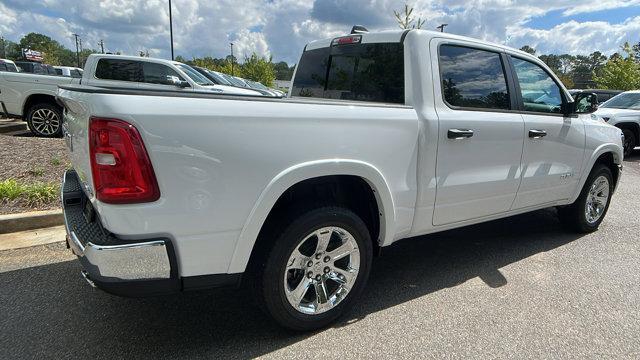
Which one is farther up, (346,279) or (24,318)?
(346,279)

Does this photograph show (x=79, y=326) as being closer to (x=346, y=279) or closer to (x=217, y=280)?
(x=217, y=280)

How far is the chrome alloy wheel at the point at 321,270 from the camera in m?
2.72

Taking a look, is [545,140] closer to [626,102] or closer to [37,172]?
[37,172]

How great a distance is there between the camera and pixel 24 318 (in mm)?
2951

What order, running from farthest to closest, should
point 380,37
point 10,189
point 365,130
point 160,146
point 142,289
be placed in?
point 10,189 → point 380,37 → point 365,130 → point 142,289 → point 160,146

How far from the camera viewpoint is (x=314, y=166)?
2531mm

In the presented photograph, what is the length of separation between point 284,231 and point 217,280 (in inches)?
17.4

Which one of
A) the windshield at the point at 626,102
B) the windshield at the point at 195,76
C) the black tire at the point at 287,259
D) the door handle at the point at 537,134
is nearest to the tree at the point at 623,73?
the windshield at the point at 626,102

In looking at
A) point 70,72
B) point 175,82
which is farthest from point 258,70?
Result: point 175,82

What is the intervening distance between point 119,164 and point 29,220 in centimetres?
309

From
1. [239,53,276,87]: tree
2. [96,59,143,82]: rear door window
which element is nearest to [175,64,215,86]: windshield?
[96,59,143,82]: rear door window

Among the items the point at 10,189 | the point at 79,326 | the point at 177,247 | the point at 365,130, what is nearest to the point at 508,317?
the point at 365,130

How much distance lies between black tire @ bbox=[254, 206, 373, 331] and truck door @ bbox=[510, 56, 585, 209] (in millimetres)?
1806

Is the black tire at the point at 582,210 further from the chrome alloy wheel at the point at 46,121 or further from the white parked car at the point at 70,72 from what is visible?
the white parked car at the point at 70,72
